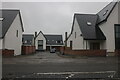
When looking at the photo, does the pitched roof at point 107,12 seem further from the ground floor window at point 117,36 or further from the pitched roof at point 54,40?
the pitched roof at point 54,40

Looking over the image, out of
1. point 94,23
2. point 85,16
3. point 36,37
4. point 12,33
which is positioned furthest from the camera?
point 36,37

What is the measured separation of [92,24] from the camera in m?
29.0

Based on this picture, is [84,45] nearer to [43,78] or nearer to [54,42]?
[43,78]

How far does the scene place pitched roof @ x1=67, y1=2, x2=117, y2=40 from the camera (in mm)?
25859

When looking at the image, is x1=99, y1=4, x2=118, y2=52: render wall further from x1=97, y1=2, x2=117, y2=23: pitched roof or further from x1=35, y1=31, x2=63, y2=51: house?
x1=35, y1=31, x2=63, y2=51: house

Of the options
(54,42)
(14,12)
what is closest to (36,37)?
(54,42)

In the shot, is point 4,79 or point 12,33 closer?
point 4,79

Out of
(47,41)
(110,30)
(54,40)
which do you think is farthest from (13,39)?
(54,40)

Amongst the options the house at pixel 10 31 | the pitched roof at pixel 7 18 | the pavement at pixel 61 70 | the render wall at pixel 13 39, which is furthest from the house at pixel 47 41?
the pavement at pixel 61 70

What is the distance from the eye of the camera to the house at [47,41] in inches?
2511

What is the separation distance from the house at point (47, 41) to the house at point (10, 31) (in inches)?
1301

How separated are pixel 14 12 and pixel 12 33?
4.49 meters

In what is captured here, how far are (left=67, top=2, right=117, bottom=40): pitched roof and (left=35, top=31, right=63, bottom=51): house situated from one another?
3443cm

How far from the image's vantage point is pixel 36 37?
63969mm
